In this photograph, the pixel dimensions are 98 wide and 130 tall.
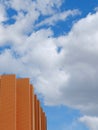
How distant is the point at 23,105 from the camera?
3744 centimetres

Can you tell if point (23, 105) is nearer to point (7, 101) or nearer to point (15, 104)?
point (15, 104)

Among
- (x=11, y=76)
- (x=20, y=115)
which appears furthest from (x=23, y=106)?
(x=11, y=76)

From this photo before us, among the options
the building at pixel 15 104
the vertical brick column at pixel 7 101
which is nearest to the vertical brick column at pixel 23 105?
the building at pixel 15 104

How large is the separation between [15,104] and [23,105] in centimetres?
103

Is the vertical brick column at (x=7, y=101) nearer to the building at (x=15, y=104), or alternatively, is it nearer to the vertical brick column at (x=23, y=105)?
the building at (x=15, y=104)

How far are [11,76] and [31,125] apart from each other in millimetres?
5375

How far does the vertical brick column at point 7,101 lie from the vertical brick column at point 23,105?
0.97 m

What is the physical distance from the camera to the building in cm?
3619

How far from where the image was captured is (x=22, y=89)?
38.0 m

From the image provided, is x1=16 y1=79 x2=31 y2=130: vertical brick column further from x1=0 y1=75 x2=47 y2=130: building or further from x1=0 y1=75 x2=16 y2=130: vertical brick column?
x1=0 y1=75 x2=16 y2=130: vertical brick column

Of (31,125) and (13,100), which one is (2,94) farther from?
(31,125)

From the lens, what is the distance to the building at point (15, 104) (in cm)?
3619

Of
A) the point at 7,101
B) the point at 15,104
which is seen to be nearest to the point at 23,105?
the point at 15,104

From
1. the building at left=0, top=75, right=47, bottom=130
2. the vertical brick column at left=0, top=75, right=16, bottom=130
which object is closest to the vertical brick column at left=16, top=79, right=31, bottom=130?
the building at left=0, top=75, right=47, bottom=130
